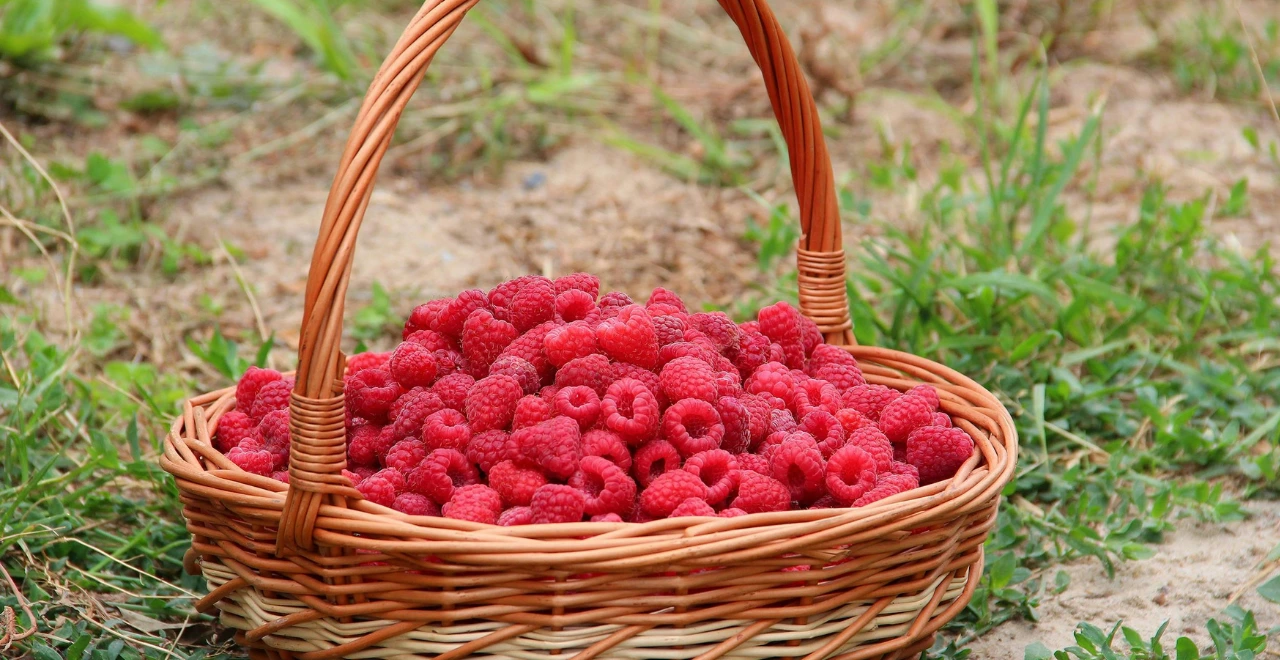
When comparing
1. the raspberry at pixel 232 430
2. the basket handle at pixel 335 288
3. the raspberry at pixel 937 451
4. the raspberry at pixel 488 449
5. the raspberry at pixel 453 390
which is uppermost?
the basket handle at pixel 335 288

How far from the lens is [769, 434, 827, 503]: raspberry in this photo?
114 cm

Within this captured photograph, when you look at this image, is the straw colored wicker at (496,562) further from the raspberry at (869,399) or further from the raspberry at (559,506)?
the raspberry at (869,399)

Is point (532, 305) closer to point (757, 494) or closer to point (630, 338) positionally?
point (630, 338)

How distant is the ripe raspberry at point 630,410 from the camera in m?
1.14

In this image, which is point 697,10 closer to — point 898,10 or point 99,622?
point 898,10

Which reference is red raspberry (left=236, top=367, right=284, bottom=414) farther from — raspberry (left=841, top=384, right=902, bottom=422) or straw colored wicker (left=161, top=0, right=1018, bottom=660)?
raspberry (left=841, top=384, right=902, bottom=422)

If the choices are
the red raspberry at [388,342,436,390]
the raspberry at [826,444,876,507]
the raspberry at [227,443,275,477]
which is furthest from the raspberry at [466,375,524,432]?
the raspberry at [826,444,876,507]

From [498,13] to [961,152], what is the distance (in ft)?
5.32

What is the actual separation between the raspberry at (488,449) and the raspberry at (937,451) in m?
0.44

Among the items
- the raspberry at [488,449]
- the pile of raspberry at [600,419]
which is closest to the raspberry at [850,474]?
the pile of raspberry at [600,419]

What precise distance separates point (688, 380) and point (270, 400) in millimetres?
488

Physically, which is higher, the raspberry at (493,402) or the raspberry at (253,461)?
the raspberry at (493,402)

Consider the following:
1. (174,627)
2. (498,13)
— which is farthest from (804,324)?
(498,13)

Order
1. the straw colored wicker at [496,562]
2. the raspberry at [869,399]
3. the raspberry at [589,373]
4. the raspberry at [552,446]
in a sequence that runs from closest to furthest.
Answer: the straw colored wicker at [496,562], the raspberry at [552,446], the raspberry at [589,373], the raspberry at [869,399]
